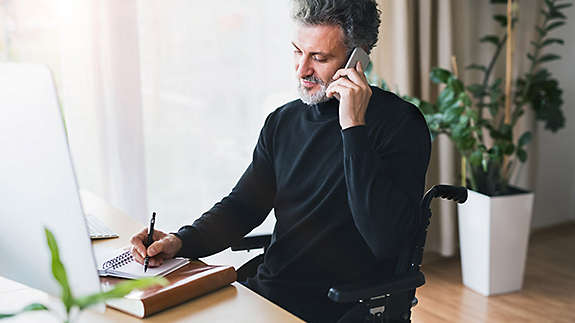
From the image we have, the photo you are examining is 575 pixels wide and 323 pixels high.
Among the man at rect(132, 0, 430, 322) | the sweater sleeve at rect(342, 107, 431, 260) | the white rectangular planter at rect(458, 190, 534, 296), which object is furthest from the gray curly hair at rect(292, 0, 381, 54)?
the white rectangular planter at rect(458, 190, 534, 296)

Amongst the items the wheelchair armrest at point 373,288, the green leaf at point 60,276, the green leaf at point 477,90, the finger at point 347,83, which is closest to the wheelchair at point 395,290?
the wheelchair armrest at point 373,288

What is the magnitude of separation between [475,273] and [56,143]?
2.59 metres

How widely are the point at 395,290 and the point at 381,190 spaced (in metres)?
0.23

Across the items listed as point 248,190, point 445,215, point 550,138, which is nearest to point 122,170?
point 248,190

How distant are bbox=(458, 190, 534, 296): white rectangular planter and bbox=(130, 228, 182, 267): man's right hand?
1832 millimetres

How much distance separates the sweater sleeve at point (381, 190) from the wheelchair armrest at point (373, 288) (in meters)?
0.11

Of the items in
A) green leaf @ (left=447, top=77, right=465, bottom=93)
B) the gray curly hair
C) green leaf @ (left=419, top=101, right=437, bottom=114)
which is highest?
the gray curly hair

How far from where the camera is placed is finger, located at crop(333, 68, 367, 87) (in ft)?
4.98

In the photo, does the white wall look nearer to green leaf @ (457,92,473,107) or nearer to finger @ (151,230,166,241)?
green leaf @ (457,92,473,107)

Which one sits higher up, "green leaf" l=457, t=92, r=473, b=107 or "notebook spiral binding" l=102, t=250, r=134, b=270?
"green leaf" l=457, t=92, r=473, b=107

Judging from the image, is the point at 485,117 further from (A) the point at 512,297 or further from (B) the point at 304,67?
(B) the point at 304,67

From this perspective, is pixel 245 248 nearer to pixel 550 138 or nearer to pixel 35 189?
pixel 35 189

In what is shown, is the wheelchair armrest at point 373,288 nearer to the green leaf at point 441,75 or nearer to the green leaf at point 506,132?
the green leaf at point 441,75

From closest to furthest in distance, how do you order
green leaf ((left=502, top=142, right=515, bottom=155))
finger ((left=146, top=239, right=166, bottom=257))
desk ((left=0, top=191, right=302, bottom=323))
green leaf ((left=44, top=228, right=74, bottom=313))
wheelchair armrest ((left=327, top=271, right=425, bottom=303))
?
green leaf ((left=44, top=228, right=74, bottom=313))
desk ((left=0, top=191, right=302, bottom=323))
wheelchair armrest ((left=327, top=271, right=425, bottom=303))
finger ((left=146, top=239, right=166, bottom=257))
green leaf ((left=502, top=142, right=515, bottom=155))
